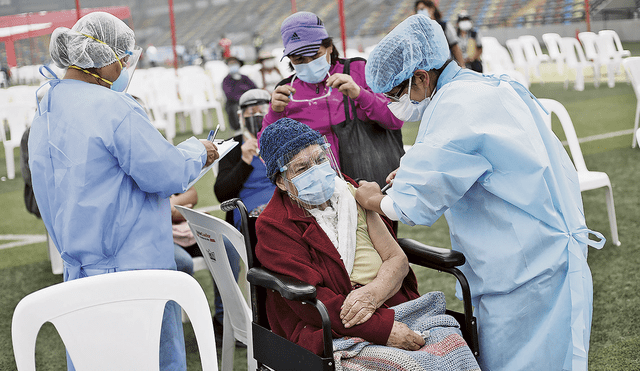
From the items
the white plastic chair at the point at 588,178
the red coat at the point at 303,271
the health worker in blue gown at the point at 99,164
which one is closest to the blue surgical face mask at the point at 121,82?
the health worker in blue gown at the point at 99,164

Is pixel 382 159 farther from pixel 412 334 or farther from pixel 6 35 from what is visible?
pixel 6 35

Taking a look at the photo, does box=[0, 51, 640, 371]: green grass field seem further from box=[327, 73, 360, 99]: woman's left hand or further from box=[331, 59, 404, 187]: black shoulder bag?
box=[327, 73, 360, 99]: woman's left hand

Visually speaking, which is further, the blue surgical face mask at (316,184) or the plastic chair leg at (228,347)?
the plastic chair leg at (228,347)

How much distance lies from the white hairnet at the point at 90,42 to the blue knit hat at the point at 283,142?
0.56 metres

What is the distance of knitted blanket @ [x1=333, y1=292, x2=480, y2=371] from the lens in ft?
5.86

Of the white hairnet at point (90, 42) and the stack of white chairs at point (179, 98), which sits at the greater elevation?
the white hairnet at point (90, 42)

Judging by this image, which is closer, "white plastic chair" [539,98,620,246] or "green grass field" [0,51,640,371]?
"green grass field" [0,51,640,371]

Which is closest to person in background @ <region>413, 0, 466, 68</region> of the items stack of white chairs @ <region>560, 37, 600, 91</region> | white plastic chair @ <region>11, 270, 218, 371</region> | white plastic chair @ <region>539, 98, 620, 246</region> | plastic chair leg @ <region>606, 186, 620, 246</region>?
white plastic chair @ <region>539, 98, 620, 246</region>

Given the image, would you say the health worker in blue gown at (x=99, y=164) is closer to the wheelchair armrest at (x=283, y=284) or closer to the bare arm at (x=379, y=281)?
the wheelchair armrest at (x=283, y=284)

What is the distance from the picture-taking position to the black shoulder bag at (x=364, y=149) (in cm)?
273

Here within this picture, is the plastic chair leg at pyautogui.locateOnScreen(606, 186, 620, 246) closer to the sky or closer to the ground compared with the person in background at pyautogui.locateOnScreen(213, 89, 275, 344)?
closer to the ground

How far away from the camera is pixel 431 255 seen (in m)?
2.06

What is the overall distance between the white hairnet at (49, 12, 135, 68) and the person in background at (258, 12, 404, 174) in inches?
35.3

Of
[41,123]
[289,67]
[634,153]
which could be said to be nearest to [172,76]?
[634,153]
